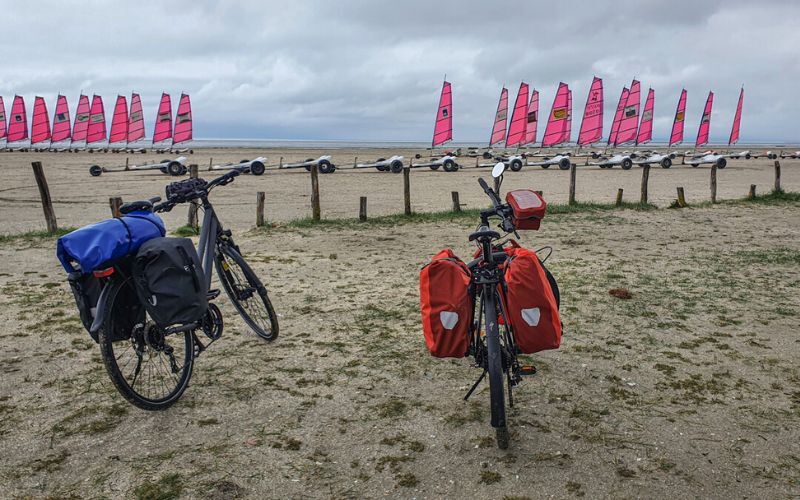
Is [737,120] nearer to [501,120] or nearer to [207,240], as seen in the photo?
[501,120]

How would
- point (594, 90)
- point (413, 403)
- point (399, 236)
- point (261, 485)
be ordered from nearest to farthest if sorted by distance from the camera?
1. point (261, 485)
2. point (413, 403)
3. point (399, 236)
4. point (594, 90)

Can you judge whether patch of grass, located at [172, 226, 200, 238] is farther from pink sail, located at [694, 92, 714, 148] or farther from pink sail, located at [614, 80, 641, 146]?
pink sail, located at [694, 92, 714, 148]

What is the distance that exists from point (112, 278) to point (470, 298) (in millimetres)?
2076

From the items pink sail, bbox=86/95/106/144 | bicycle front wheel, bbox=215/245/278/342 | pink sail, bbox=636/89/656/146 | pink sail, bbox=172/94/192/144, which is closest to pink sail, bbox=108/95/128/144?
pink sail, bbox=86/95/106/144

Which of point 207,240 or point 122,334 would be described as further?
point 207,240

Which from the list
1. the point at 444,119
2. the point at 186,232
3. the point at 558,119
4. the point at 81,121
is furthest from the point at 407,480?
the point at 81,121

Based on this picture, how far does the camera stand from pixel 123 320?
348 cm

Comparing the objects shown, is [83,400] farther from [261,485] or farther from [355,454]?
[355,454]

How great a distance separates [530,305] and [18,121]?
77.0 m

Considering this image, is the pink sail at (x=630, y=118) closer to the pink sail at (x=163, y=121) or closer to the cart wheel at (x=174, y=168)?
the cart wheel at (x=174, y=168)

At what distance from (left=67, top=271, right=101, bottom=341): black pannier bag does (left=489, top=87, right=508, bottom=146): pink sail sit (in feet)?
152

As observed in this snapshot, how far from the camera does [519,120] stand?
157 ft

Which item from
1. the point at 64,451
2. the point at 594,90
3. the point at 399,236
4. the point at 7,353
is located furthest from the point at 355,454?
the point at 594,90

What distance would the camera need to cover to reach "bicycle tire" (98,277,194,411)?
3.27 meters
